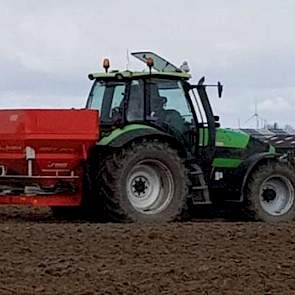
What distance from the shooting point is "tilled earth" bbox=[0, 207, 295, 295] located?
8.33 metres

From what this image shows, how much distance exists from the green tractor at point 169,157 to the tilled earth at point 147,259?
40.8 inches

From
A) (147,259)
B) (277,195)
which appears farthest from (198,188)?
(147,259)

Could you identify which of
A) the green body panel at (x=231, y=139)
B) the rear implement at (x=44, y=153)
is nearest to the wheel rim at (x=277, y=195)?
the green body panel at (x=231, y=139)

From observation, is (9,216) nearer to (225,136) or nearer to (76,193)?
(76,193)

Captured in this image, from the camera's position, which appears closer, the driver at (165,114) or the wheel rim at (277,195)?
the driver at (165,114)

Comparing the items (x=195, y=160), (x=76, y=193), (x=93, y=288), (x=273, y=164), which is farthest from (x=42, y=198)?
(x=93, y=288)

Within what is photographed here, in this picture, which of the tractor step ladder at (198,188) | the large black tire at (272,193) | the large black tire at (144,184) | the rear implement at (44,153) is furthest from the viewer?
the large black tire at (272,193)

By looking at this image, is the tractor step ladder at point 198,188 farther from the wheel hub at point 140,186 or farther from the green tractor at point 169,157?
the wheel hub at point 140,186

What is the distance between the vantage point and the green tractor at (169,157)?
533 inches

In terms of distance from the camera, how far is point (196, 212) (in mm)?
15461

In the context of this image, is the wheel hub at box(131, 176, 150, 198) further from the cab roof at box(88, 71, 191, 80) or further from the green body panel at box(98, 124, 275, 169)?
the cab roof at box(88, 71, 191, 80)

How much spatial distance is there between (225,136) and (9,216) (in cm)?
340

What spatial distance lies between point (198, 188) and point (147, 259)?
15.3 ft

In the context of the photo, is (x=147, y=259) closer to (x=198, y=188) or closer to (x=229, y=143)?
(x=198, y=188)
